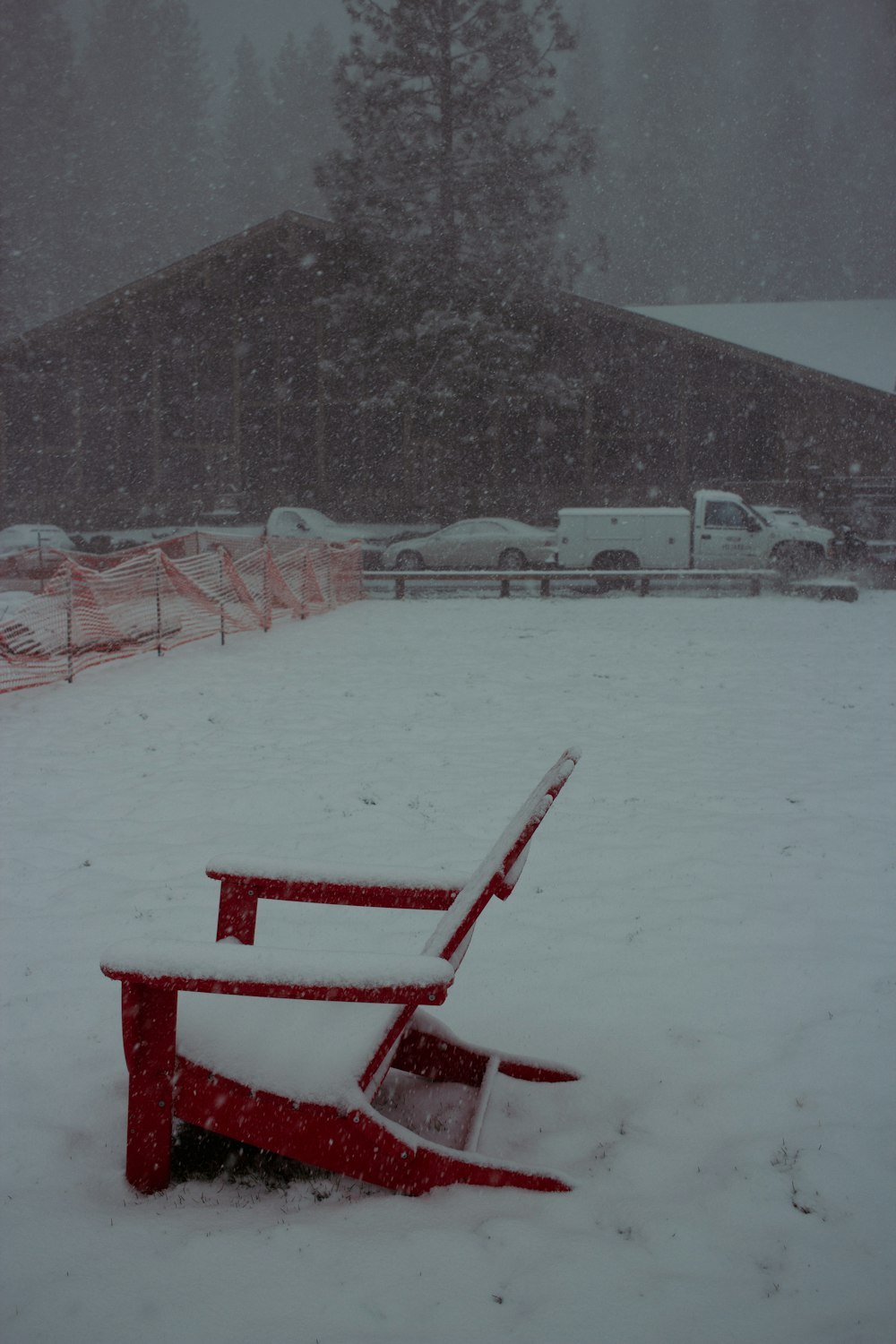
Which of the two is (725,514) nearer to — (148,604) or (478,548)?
(478,548)

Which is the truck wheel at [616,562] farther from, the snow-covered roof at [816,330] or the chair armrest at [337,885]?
the chair armrest at [337,885]

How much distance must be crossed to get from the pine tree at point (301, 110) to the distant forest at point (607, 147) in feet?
0.46

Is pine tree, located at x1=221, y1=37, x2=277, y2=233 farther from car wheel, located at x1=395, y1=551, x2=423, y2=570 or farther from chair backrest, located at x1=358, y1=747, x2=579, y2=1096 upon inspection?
chair backrest, located at x1=358, y1=747, x2=579, y2=1096

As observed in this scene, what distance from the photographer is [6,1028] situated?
3018 mm

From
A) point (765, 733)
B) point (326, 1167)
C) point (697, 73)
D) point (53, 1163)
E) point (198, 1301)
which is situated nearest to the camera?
point (198, 1301)

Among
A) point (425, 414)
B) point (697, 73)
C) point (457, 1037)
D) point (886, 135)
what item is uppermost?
point (697, 73)

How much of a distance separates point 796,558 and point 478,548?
6575 millimetres

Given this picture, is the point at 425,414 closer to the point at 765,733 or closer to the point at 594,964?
the point at 765,733

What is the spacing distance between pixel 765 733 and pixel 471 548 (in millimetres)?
14616

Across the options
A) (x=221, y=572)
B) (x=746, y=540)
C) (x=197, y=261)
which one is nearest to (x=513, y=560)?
(x=746, y=540)

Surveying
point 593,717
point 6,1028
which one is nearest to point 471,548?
point 593,717

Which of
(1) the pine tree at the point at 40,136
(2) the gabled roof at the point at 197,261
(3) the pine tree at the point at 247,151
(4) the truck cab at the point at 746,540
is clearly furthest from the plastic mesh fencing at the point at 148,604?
(3) the pine tree at the point at 247,151

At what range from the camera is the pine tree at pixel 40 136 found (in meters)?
50.5

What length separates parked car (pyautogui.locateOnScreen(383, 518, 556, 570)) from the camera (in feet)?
67.9
